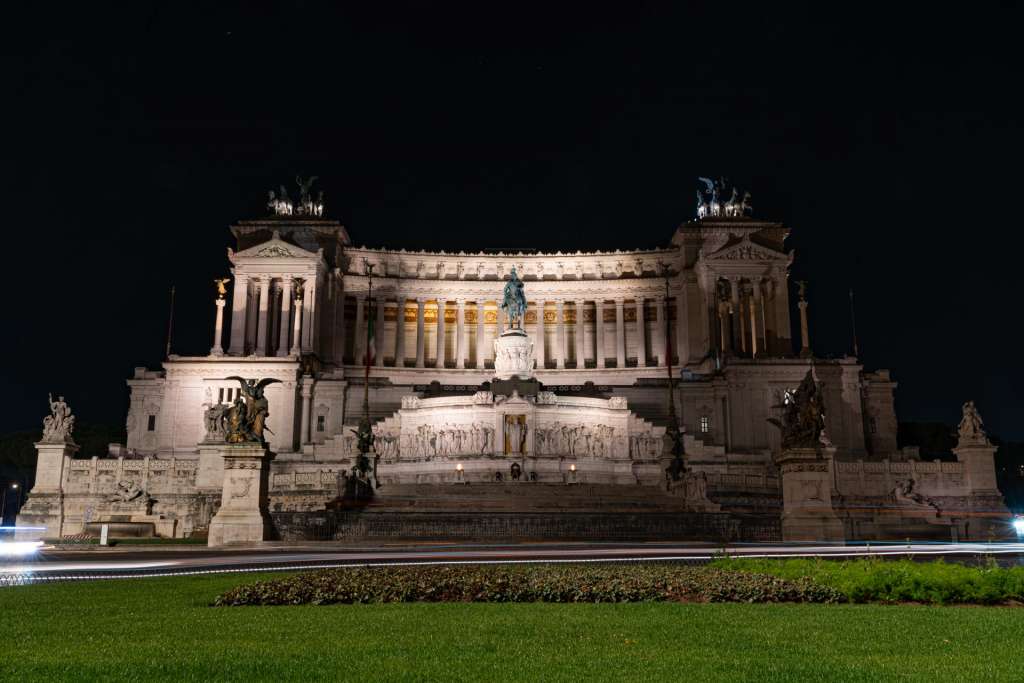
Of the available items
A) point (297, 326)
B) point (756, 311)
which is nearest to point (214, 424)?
point (297, 326)

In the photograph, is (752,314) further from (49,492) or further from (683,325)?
(49,492)

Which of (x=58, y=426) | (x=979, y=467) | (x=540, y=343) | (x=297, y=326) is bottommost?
(x=979, y=467)

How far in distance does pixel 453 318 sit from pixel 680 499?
61134 mm

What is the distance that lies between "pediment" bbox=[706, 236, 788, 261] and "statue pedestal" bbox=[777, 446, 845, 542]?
62.0 metres

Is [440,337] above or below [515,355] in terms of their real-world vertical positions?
above

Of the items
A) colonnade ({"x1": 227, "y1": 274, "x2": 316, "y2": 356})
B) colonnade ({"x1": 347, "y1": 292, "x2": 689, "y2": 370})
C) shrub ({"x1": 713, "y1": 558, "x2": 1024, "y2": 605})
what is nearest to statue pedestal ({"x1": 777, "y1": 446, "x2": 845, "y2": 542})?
shrub ({"x1": 713, "y1": 558, "x2": 1024, "y2": 605})

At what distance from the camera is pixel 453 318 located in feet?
350

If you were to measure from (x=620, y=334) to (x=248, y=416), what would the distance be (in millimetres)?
71306

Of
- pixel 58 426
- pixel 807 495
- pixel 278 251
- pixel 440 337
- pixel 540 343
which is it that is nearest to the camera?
pixel 807 495

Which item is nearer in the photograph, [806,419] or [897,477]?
[806,419]

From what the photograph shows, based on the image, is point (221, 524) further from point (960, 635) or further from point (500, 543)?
point (960, 635)

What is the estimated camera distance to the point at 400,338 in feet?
340

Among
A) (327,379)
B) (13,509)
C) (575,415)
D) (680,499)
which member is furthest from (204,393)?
(680,499)

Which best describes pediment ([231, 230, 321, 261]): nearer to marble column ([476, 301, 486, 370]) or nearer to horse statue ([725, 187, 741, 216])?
marble column ([476, 301, 486, 370])
